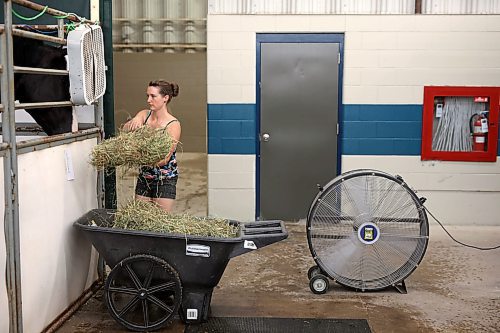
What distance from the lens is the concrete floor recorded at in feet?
12.4

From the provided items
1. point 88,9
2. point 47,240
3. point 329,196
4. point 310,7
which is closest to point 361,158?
point 310,7

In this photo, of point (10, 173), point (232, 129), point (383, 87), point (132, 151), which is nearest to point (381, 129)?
point (383, 87)

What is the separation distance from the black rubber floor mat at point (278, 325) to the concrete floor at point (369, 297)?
0.08m

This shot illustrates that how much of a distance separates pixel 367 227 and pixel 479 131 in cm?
273

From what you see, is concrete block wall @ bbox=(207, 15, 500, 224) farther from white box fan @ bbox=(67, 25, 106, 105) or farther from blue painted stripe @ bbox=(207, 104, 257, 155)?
white box fan @ bbox=(67, 25, 106, 105)

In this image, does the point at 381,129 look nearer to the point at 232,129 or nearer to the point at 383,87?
the point at 383,87

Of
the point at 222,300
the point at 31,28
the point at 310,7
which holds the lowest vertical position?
the point at 222,300

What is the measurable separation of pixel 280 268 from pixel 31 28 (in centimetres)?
252

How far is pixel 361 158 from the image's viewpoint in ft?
20.8

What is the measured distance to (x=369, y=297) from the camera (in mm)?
4219

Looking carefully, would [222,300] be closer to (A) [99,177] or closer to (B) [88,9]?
(A) [99,177]

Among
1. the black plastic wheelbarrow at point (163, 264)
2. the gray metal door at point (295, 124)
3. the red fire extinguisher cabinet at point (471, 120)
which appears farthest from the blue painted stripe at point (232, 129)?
the black plastic wheelbarrow at point (163, 264)

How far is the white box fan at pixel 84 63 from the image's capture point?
3.61m

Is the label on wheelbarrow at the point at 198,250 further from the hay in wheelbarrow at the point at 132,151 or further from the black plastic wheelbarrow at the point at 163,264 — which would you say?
the hay in wheelbarrow at the point at 132,151
